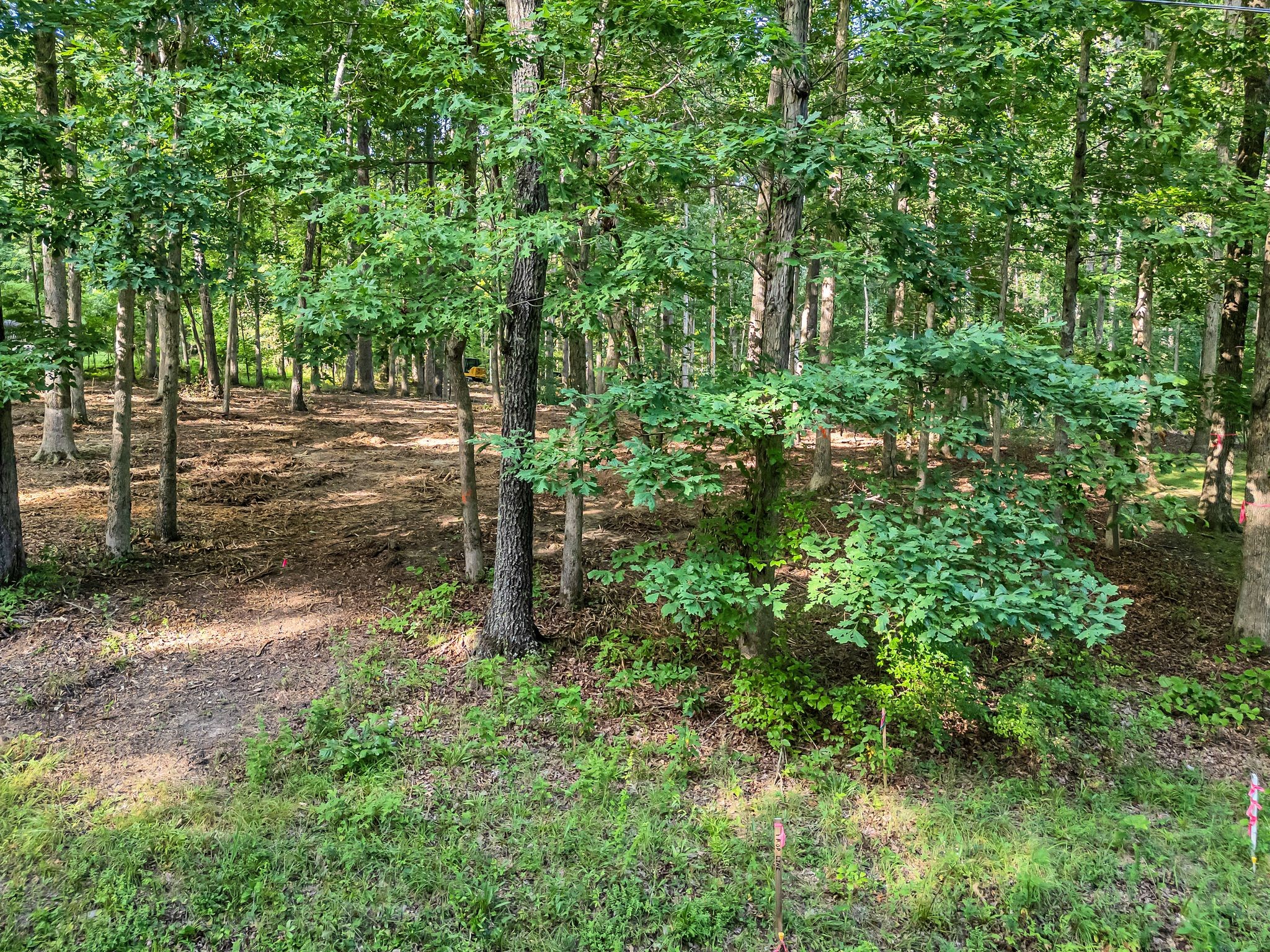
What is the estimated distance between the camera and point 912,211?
12016 mm

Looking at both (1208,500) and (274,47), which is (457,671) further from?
Answer: (1208,500)

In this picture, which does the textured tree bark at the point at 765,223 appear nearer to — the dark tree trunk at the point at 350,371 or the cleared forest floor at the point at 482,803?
the cleared forest floor at the point at 482,803

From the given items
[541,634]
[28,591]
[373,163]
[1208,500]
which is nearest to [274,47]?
[373,163]

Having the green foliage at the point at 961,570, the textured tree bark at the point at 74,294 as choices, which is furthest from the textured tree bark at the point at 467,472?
the green foliage at the point at 961,570

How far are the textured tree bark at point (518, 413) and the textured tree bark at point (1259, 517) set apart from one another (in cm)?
779

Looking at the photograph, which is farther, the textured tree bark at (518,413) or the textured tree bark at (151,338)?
the textured tree bark at (151,338)

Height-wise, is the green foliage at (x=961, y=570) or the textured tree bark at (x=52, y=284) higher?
the textured tree bark at (x=52, y=284)

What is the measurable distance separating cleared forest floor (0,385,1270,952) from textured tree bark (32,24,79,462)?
126 inches

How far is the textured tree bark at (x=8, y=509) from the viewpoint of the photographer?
287 inches

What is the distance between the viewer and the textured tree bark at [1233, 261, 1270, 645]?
776 cm

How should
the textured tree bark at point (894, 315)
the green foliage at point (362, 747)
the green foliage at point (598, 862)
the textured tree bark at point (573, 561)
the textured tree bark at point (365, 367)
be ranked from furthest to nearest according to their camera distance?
the textured tree bark at point (365, 367) < the textured tree bark at point (894, 315) < the textured tree bark at point (573, 561) < the green foliage at point (362, 747) < the green foliage at point (598, 862)

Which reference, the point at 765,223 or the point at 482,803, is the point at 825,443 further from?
the point at 482,803

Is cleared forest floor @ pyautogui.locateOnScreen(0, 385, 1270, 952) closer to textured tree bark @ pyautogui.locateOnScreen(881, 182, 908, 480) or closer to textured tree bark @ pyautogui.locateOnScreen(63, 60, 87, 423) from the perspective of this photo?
textured tree bark @ pyautogui.locateOnScreen(63, 60, 87, 423)

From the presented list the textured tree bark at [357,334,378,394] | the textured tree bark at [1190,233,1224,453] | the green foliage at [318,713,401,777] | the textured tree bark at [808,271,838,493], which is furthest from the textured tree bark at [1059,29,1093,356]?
the textured tree bark at [357,334,378,394]
